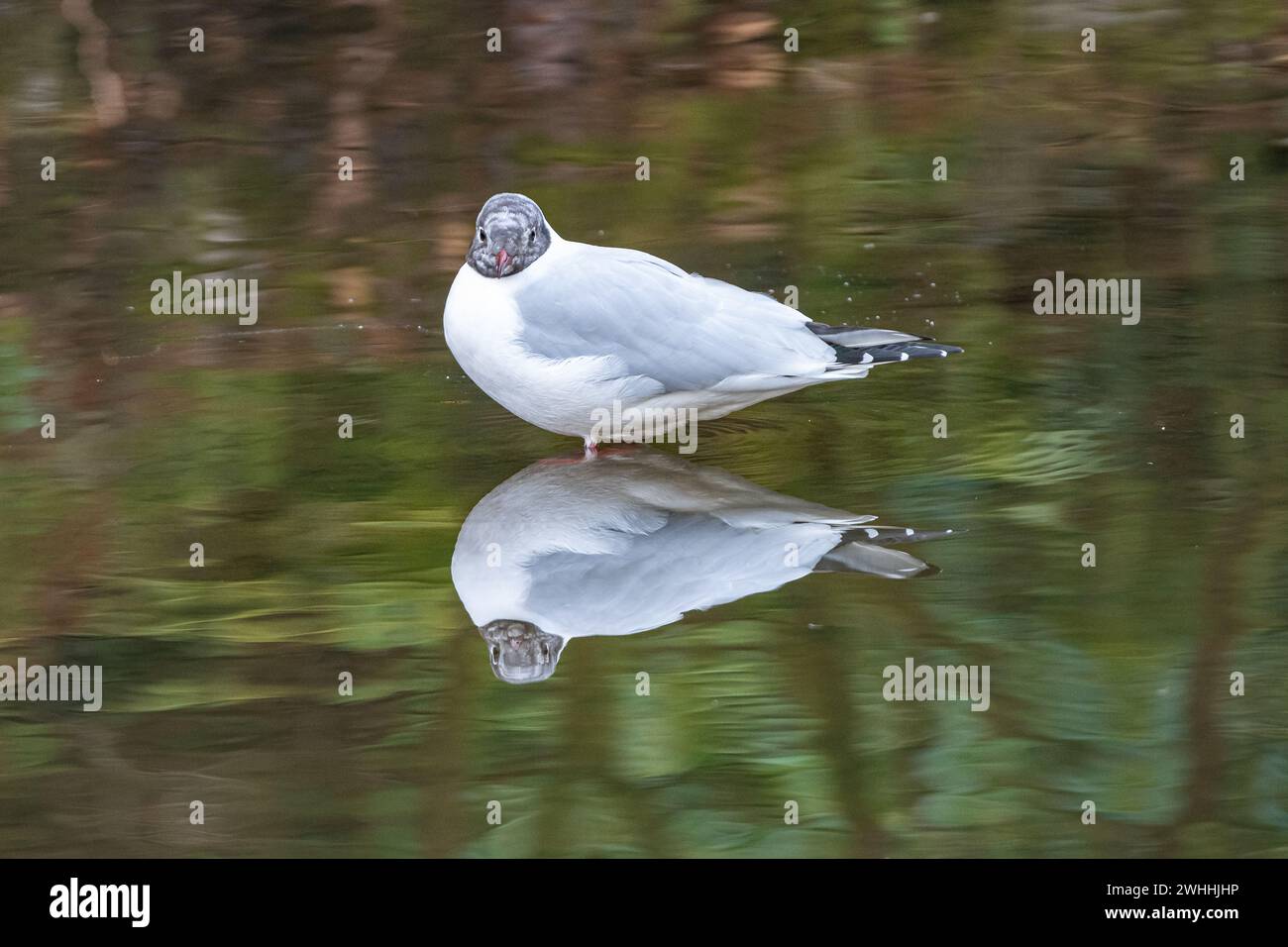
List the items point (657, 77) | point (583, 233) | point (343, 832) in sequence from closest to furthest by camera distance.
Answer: point (343, 832)
point (583, 233)
point (657, 77)

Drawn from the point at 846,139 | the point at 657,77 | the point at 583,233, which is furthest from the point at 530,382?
the point at 657,77

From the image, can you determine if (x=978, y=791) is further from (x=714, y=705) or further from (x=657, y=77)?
(x=657, y=77)

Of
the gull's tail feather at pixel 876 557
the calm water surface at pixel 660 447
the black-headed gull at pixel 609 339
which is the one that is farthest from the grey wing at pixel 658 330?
the gull's tail feather at pixel 876 557

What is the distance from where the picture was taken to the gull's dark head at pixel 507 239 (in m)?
4.98

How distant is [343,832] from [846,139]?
18.5 feet

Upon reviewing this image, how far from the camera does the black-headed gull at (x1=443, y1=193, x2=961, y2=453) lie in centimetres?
490

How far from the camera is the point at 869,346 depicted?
505 centimetres

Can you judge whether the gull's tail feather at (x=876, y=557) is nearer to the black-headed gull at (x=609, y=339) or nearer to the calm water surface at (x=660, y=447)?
the calm water surface at (x=660, y=447)

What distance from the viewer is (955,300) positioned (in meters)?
6.31

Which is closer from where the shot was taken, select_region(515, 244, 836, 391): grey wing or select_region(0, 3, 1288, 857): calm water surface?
select_region(0, 3, 1288, 857): calm water surface

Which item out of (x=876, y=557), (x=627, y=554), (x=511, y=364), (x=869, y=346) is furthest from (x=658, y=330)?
(x=876, y=557)

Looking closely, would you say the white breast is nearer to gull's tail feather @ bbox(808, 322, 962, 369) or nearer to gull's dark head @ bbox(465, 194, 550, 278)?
gull's dark head @ bbox(465, 194, 550, 278)

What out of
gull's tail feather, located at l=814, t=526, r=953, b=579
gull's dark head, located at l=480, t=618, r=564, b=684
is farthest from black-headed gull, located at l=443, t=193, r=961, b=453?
gull's dark head, located at l=480, t=618, r=564, b=684

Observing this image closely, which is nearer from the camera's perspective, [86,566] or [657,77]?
[86,566]
